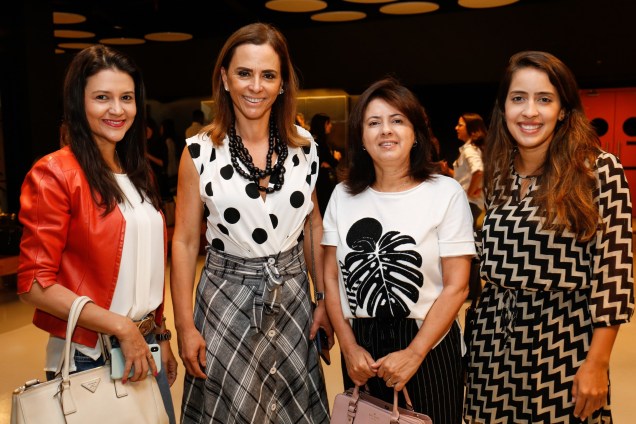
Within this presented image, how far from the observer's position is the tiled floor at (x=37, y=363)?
359 cm

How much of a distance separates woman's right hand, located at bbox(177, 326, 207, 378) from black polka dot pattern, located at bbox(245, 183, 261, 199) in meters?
0.49

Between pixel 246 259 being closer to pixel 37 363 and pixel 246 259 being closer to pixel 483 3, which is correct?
pixel 37 363

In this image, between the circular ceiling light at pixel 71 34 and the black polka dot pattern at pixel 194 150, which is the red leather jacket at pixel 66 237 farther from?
the circular ceiling light at pixel 71 34

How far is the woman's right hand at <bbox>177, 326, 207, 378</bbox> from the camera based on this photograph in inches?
80.0

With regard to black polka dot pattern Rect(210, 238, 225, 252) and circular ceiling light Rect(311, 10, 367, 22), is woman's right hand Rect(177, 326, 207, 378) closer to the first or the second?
black polka dot pattern Rect(210, 238, 225, 252)

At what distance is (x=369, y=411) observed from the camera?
1.88 m

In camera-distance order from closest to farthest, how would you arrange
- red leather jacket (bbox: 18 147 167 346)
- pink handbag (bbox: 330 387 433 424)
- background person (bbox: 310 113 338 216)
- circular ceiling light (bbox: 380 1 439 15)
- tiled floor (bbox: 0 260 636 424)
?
1. red leather jacket (bbox: 18 147 167 346)
2. pink handbag (bbox: 330 387 433 424)
3. tiled floor (bbox: 0 260 636 424)
4. background person (bbox: 310 113 338 216)
5. circular ceiling light (bbox: 380 1 439 15)

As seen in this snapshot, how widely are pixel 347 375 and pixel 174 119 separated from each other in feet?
37.1

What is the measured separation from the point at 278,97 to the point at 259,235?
554mm

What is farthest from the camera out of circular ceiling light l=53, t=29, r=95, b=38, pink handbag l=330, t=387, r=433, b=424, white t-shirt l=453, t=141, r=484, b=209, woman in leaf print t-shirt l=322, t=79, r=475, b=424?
circular ceiling light l=53, t=29, r=95, b=38

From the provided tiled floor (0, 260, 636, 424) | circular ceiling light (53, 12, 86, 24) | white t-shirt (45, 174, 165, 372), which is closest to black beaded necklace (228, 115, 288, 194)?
white t-shirt (45, 174, 165, 372)

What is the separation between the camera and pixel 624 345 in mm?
4547

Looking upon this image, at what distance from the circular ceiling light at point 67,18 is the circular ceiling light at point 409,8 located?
5.07 m

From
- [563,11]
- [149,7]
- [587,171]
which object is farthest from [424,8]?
[587,171]
